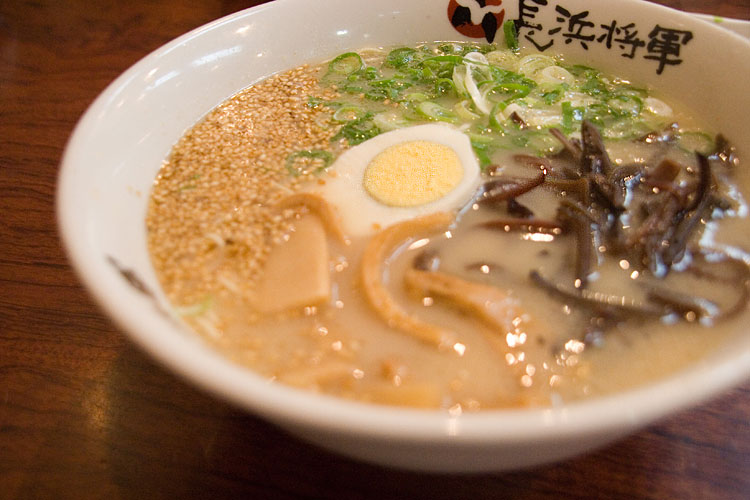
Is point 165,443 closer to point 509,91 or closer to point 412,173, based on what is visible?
point 412,173

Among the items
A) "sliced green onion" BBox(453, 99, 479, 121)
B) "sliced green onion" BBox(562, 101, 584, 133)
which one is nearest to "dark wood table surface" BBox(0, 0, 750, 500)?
"sliced green onion" BBox(562, 101, 584, 133)

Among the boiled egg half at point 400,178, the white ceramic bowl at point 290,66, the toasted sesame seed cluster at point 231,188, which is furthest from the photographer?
the boiled egg half at point 400,178

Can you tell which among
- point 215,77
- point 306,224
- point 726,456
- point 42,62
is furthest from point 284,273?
point 42,62

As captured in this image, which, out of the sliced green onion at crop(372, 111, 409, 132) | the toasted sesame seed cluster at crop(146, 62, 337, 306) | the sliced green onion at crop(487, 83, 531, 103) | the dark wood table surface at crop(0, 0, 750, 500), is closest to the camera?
the dark wood table surface at crop(0, 0, 750, 500)

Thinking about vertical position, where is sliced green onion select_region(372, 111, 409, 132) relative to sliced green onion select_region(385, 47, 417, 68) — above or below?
below

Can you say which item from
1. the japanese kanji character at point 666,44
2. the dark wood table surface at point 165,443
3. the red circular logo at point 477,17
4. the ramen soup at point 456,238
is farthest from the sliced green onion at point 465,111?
the dark wood table surface at point 165,443

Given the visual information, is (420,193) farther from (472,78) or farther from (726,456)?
(726,456)

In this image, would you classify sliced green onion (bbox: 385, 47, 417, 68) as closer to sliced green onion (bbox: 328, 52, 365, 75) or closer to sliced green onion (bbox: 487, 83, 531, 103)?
sliced green onion (bbox: 328, 52, 365, 75)

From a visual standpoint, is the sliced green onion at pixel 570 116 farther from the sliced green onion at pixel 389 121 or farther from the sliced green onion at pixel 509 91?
the sliced green onion at pixel 389 121
